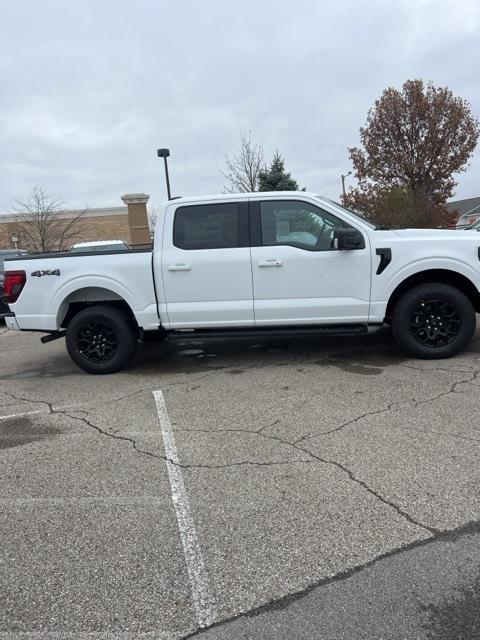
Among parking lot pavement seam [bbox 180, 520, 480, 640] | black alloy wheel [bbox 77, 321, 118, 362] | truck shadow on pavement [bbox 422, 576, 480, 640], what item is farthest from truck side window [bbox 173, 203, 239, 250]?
truck shadow on pavement [bbox 422, 576, 480, 640]

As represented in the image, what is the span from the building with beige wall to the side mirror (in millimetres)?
27168

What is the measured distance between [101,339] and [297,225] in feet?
9.21

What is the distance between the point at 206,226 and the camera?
20.1 ft

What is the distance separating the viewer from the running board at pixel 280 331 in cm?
605

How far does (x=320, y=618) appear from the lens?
2.23 meters

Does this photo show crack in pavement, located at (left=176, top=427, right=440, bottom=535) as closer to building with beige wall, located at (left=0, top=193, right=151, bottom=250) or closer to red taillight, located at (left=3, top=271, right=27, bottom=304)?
red taillight, located at (left=3, top=271, right=27, bottom=304)

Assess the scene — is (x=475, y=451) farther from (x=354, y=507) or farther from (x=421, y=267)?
(x=421, y=267)

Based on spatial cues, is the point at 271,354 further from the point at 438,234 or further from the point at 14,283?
the point at 14,283

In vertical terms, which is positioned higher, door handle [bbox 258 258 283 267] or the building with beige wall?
the building with beige wall

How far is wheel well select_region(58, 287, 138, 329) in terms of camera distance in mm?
6422

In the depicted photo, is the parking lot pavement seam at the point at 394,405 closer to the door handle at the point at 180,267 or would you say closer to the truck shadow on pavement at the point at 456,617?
the truck shadow on pavement at the point at 456,617

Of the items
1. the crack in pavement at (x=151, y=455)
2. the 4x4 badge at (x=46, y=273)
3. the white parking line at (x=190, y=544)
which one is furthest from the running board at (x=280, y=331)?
the white parking line at (x=190, y=544)

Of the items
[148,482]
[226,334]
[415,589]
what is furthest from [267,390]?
[415,589]

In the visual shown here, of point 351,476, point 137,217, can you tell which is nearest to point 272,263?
point 351,476
